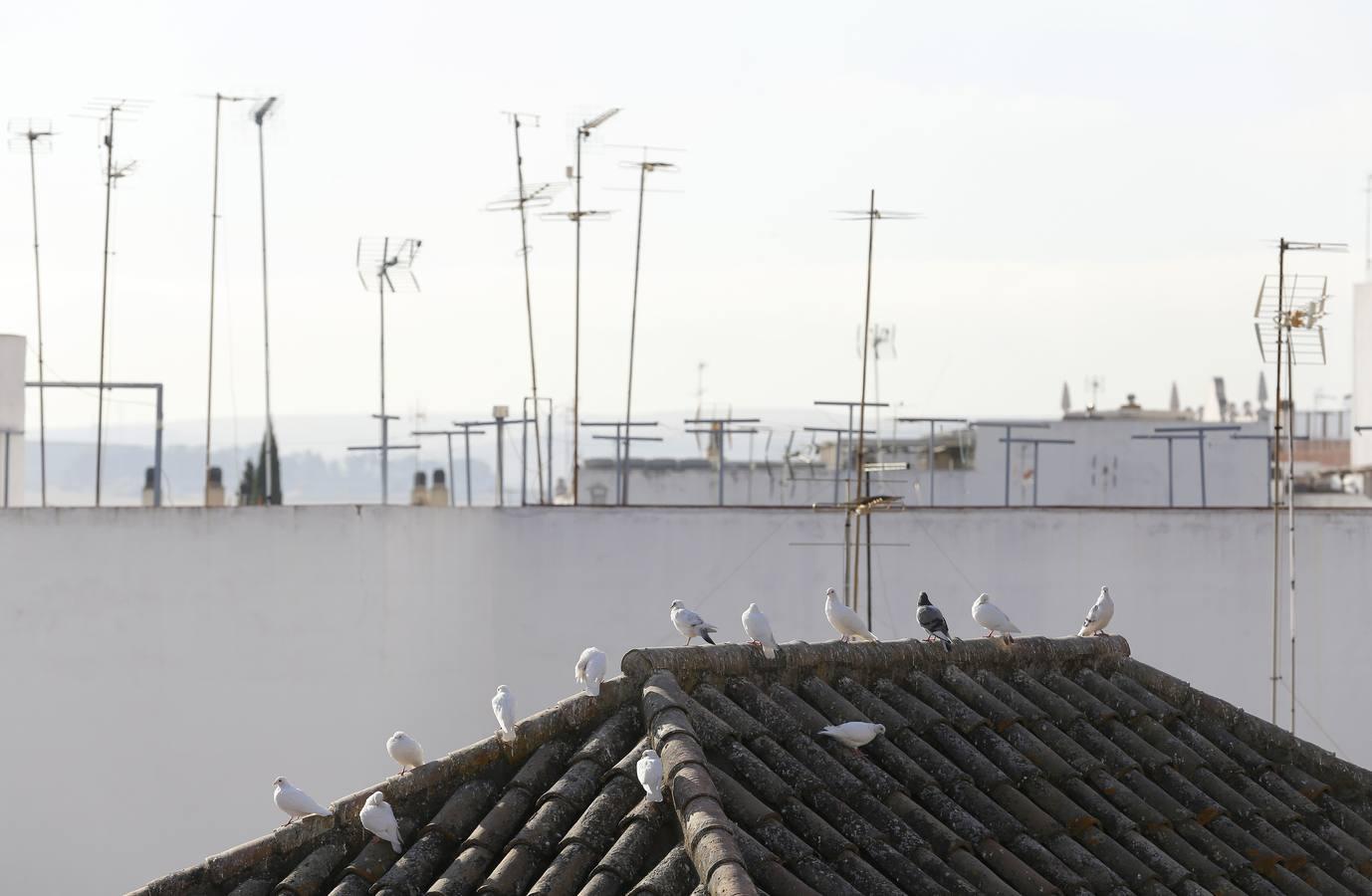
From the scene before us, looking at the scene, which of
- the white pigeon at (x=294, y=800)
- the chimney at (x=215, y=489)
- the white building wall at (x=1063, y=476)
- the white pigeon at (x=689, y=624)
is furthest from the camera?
the white building wall at (x=1063, y=476)

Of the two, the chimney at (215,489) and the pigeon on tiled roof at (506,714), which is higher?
the chimney at (215,489)

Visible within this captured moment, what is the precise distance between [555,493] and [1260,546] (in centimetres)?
1773

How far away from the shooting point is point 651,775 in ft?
26.8

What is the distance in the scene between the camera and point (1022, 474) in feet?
104

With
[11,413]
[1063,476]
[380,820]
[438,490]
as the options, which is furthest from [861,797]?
[1063,476]

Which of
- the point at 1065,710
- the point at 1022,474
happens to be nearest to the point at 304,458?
the point at 1022,474

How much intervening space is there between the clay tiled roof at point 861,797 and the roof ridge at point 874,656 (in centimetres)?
1

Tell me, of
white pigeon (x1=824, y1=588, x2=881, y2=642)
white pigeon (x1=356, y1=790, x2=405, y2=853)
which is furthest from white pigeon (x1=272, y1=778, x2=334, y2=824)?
white pigeon (x1=824, y1=588, x2=881, y2=642)

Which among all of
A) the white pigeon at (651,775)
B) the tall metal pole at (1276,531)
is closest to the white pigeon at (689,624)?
the white pigeon at (651,775)

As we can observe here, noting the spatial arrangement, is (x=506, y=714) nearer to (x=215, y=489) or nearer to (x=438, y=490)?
(x=215, y=489)

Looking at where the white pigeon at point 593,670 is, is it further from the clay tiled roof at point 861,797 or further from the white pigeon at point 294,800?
the white pigeon at point 294,800

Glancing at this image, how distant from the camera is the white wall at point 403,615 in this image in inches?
869

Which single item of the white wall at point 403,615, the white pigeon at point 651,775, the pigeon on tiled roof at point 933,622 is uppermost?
the pigeon on tiled roof at point 933,622

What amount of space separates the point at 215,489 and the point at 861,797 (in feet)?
63.7
